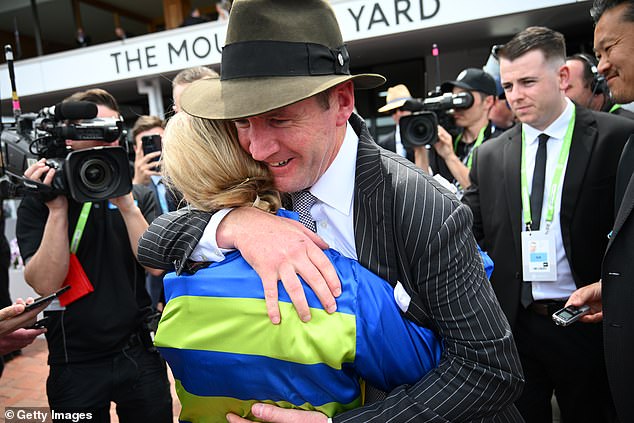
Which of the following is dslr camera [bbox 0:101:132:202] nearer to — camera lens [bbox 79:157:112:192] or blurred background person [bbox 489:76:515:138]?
camera lens [bbox 79:157:112:192]

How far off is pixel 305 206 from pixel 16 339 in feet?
4.46

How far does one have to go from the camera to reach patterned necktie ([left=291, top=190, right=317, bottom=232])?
120 cm

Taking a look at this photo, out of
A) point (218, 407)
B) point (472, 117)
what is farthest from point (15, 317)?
point (472, 117)

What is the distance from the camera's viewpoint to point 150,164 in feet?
10.2

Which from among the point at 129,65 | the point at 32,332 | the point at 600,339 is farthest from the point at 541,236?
the point at 129,65

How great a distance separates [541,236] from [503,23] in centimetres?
844

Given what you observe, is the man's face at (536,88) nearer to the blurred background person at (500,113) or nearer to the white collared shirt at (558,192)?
the white collared shirt at (558,192)

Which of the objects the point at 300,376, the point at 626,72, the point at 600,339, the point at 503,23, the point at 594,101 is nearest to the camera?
the point at 300,376

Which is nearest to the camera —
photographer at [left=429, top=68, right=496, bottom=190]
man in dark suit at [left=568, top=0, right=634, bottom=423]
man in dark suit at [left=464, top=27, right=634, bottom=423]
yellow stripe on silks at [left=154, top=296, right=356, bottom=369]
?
yellow stripe on silks at [left=154, top=296, right=356, bottom=369]

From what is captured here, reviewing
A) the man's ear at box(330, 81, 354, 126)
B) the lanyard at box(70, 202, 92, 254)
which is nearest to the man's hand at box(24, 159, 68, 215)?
the lanyard at box(70, 202, 92, 254)

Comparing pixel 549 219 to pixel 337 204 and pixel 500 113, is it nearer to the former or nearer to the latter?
pixel 337 204

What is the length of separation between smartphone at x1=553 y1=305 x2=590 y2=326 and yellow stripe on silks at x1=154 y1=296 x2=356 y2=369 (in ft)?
3.97

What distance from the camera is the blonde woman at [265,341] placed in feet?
2.99

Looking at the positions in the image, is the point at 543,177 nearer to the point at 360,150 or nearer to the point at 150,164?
the point at 360,150
